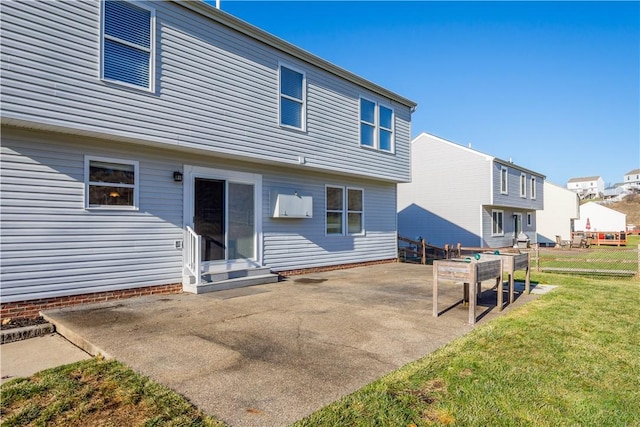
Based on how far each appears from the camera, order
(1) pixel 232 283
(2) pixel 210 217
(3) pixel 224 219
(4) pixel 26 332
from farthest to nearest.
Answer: (3) pixel 224 219
(2) pixel 210 217
(1) pixel 232 283
(4) pixel 26 332

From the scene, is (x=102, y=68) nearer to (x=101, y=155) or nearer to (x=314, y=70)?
(x=101, y=155)

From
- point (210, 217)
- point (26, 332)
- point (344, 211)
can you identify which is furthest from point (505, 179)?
point (26, 332)

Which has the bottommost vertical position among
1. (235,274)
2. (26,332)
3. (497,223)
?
(26,332)

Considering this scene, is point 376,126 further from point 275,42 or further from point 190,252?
point 190,252

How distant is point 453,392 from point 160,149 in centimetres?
689

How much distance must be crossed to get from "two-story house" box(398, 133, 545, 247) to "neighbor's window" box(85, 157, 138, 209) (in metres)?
19.1

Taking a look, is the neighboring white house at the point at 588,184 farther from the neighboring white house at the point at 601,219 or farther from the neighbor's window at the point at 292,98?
the neighbor's window at the point at 292,98

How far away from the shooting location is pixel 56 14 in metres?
5.87

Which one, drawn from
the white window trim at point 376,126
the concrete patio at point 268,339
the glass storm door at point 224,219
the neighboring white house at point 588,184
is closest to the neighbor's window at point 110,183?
the glass storm door at point 224,219

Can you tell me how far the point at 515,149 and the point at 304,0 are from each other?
2051cm

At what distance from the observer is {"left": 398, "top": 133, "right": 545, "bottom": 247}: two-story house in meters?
21.2

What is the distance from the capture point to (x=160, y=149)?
24.8ft

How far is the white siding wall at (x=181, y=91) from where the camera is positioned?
5598 mm

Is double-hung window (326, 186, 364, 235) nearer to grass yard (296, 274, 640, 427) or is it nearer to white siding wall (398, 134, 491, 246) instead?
grass yard (296, 274, 640, 427)
